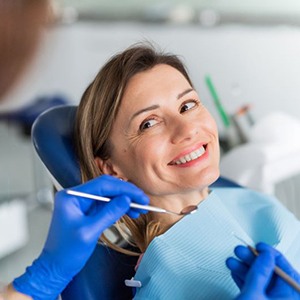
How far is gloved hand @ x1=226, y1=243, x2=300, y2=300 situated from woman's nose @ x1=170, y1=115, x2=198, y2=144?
29 cm

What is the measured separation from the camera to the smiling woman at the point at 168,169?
3.86 ft

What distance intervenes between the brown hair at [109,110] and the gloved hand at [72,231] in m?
0.24

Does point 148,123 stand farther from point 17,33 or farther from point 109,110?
point 17,33

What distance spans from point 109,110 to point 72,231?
1.18ft

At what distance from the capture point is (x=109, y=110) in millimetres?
1310

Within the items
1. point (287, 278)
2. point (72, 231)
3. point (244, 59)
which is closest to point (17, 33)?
point (72, 231)

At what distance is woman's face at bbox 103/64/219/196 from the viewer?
123 centimetres

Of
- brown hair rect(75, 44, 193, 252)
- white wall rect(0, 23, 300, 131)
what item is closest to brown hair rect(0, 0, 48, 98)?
brown hair rect(75, 44, 193, 252)

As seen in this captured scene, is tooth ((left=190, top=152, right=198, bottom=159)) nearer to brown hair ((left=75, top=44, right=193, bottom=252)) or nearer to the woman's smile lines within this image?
the woman's smile lines

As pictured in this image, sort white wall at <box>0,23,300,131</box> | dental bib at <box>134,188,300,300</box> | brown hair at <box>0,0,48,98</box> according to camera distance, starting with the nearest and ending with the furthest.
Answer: brown hair at <box>0,0,48,98</box>
dental bib at <box>134,188,300,300</box>
white wall at <box>0,23,300,131</box>

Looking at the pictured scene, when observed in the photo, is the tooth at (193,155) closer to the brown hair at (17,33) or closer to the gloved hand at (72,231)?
the gloved hand at (72,231)

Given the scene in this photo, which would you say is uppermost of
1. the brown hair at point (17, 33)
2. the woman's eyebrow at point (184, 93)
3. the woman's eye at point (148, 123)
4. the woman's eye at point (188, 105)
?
the brown hair at point (17, 33)

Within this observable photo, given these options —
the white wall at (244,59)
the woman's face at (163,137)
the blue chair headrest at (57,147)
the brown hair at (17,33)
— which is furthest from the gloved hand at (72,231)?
the white wall at (244,59)

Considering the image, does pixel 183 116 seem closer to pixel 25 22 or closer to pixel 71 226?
pixel 71 226
